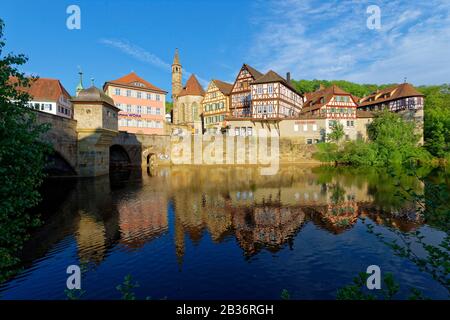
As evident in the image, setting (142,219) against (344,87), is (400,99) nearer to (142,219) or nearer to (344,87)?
(344,87)

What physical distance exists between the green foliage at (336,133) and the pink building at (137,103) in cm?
3617

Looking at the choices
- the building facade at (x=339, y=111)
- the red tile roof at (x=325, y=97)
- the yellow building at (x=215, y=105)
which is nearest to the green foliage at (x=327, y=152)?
the building facade at (x=339, y=111)

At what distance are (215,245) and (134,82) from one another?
51792 mm

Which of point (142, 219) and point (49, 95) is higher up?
point (49, 95)

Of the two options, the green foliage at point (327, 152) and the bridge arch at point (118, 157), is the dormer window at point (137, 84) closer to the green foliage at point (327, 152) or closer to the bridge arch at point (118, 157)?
the bridge arch at point (118, 157)

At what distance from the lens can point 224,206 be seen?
64.6 feet

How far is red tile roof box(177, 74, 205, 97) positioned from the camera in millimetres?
67750

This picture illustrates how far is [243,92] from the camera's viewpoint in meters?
58.2

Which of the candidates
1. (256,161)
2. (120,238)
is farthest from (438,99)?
(120,238)

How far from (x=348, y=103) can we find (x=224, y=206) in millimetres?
47029

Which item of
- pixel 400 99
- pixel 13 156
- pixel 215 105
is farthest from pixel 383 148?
pixel 13 156

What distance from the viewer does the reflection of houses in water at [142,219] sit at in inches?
533

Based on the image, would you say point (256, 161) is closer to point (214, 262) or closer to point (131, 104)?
point (131, 104)

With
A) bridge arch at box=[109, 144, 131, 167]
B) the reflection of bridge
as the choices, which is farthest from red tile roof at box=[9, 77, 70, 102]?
the reflection of bridge
